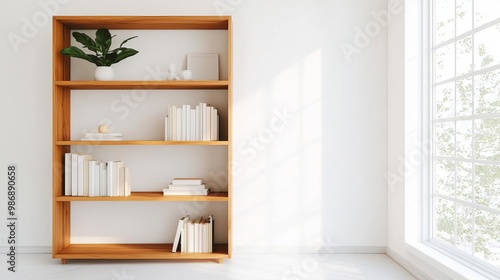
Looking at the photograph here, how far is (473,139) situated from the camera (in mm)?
2496

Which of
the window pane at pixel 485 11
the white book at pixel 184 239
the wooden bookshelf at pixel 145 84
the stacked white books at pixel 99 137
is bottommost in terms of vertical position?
the white book at pixel 184 239

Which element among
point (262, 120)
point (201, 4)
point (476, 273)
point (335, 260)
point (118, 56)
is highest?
point (201, 4)

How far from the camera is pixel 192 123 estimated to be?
328cm

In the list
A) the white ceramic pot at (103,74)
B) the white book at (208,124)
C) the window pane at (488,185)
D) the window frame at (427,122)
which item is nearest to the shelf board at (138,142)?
the white book at (208,124)

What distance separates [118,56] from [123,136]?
2.15 feet

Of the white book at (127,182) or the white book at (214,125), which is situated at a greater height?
the white book at (214,125)

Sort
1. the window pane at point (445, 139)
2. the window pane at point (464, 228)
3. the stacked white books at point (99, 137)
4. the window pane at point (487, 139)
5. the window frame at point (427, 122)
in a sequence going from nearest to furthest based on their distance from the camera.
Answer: the window pane at point (487, 139)
the window pane at point (464, 228)
the window pane at point (445, 139)
the window frame at point (427, 122)
the stacked white books at point (99, 137)

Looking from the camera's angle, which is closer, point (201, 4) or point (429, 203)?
point (429, 203)

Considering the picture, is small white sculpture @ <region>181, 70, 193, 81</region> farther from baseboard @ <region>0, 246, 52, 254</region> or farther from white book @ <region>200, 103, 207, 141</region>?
baseboard @ <region>0, 246, 52, 254</region>

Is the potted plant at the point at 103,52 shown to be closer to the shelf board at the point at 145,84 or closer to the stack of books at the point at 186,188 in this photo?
the shelf board at the point at 145,84

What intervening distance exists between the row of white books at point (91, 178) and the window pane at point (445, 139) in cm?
223

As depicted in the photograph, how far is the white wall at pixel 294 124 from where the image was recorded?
3.55m

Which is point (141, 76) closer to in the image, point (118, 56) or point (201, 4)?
point (118, 56)

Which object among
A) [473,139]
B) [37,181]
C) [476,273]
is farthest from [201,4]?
[476,273]
